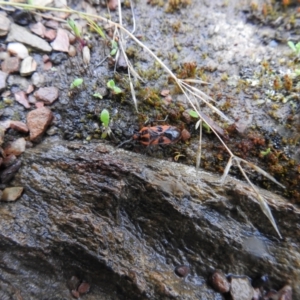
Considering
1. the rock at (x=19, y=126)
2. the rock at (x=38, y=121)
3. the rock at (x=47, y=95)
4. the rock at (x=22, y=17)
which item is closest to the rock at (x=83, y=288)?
the rock at (x=38, y=121)

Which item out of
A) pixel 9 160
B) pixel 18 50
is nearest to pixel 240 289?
pixel 9 160

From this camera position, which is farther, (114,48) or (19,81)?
(114,48)

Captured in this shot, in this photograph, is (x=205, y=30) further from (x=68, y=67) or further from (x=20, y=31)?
(x=20, y=31)

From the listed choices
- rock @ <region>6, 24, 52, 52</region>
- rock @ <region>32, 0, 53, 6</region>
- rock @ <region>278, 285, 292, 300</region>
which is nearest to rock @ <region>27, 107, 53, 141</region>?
rock @ <region>6, 24, 52, 52</region>

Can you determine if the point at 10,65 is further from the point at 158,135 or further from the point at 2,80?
the point at 158,135

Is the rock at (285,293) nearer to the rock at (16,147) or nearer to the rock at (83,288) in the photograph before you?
the rock at (83,288)

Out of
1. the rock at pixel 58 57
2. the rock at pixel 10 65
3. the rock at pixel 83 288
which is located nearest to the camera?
the rock at pixel 83 288

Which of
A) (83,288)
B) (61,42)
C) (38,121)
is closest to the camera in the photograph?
(83,288)

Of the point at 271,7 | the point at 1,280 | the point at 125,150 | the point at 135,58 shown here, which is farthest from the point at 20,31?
the point at 271,7
